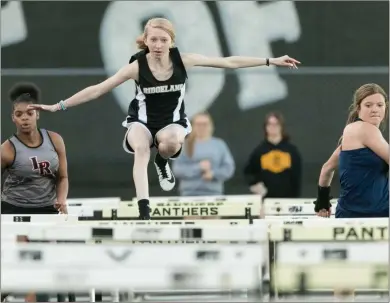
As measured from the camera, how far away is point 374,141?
973 cm

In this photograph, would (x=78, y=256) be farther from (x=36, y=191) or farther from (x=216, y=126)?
(x=216, y=126)

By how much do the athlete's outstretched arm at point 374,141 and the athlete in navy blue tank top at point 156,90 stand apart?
3.59ft

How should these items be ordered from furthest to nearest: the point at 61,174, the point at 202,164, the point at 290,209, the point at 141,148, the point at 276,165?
1. the point at 276,165
2. the point at 202,164
3. the point at 290,209
4. the point at 61,174
5. the point at 141,148

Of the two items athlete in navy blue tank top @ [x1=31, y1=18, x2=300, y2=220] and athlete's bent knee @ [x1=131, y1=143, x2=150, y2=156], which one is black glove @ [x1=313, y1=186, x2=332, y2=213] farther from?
athlete's bent knee @ [x1=131, y1=143, x2=150, y2=156]

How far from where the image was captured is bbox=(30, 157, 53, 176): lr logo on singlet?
11.5 m

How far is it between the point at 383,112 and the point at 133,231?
2468mm

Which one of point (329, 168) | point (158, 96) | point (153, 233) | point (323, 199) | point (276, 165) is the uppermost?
point (158, 96)

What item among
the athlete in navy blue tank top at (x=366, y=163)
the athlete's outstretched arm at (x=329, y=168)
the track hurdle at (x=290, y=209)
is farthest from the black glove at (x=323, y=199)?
the track hurdle at (x=290, y=209)

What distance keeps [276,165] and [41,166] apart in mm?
5230

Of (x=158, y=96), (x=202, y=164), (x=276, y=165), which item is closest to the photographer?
(x=158, y=96)

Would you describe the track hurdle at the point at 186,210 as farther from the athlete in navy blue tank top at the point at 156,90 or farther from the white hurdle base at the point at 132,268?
the white hurdle base at the point at 132,268

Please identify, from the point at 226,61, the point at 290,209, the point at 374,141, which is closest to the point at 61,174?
the point at 226,61

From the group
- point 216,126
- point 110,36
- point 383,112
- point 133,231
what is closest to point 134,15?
point 110,36

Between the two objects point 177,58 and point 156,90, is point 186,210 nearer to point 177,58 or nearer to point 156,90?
point 156,90
